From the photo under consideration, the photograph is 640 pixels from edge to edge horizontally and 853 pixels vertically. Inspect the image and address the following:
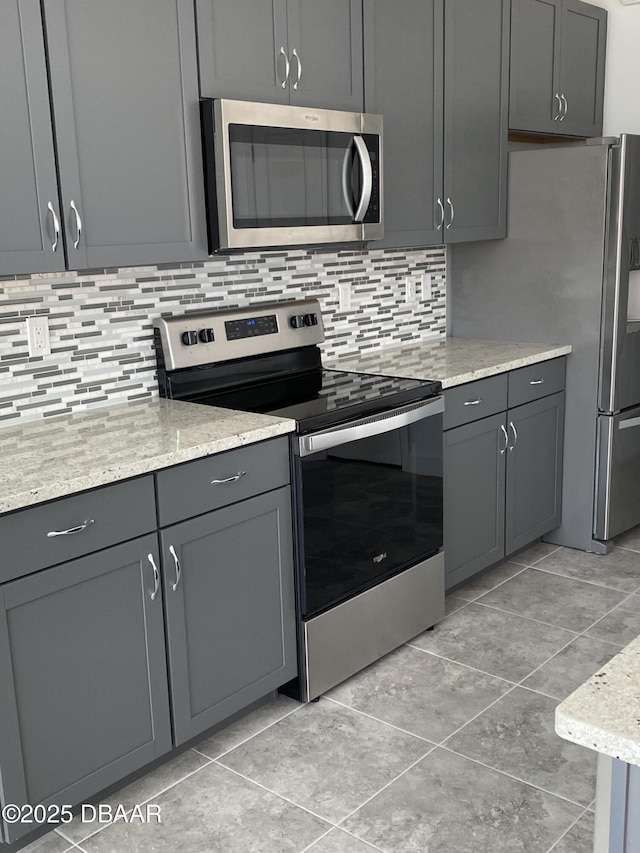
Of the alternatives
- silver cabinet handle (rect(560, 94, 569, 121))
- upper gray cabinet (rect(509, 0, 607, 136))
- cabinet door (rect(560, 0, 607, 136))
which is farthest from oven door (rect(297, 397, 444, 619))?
cabinet door (rect(560, 0, 607, 136))

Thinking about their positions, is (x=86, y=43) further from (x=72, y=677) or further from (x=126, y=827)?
(x=126, y=827)

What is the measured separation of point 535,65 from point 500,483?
1.82 metres

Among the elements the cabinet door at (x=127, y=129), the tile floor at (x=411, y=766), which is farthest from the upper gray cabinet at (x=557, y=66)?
the tile floor at (x=411, y=766)

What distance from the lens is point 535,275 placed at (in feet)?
12.3

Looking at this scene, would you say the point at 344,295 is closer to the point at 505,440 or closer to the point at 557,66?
the point at 505,440

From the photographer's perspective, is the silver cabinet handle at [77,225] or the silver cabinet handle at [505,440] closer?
the silver cabinet handle at [77,225]

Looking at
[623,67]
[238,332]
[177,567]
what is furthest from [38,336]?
[623,67]

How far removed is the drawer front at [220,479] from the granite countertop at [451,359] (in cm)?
87

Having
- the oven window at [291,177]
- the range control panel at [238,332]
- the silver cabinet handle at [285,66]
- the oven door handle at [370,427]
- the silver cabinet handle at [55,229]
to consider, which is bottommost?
the oven door handle at [370,427]

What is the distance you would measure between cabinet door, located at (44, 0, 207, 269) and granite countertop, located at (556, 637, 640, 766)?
1699mm

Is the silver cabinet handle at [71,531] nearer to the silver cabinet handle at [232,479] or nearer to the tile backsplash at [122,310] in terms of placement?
the silver cabinet handle at [232,479]

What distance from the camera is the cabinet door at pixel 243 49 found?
244 cm

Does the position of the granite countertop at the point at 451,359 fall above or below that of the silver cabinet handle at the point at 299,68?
below

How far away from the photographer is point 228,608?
2.37 m
